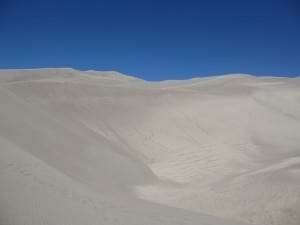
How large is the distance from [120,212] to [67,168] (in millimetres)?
3604

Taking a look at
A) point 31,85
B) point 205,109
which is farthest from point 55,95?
point 205,109

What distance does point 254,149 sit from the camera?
18.4 metres

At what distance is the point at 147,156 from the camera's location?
53.3 feet

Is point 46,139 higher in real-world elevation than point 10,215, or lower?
higher

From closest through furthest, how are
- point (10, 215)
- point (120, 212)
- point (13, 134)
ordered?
point (10, 215)
point (120, 212)
point (13, 134)

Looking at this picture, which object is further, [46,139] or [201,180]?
[201,180]

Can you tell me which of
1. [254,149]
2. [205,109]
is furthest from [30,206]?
[205,109]

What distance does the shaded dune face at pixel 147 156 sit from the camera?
255 inches

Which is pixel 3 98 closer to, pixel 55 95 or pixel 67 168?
pixel 67 168

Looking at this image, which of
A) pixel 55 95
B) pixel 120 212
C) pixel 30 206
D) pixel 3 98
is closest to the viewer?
pixel 30 206

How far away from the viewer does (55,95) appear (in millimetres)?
21672

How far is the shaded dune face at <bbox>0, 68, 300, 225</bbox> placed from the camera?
6.48m

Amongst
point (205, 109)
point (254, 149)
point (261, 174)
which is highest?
point (205, 109)

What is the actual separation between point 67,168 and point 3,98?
3.93 m
